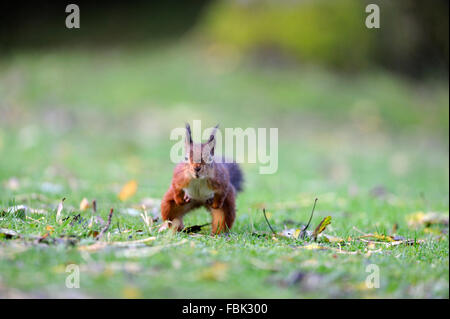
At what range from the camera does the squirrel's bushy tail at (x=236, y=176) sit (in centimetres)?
481

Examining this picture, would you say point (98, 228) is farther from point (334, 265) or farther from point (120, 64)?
point (120, 64)

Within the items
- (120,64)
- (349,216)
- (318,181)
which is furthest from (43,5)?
(349,216)

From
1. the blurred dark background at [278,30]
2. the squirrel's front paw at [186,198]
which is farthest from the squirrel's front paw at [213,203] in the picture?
the blurred dark background at [278,30]

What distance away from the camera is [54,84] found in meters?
13.2

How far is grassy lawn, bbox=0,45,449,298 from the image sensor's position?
112 inches

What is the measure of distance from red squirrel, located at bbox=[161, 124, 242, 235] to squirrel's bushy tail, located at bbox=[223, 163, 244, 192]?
0.52 metres

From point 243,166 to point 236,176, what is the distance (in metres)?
4.45

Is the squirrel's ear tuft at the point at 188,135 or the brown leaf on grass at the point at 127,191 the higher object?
the squirrel's ear tuft at the point at 188,135

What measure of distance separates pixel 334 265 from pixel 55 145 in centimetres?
734

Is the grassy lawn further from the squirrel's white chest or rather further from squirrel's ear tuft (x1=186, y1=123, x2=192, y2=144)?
squirrel's ear tuft (x1=186, y1=123, x2=192, y2=144)

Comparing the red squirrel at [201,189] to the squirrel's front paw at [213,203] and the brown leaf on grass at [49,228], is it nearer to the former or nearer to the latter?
the squirrel's front paw at [213,203]

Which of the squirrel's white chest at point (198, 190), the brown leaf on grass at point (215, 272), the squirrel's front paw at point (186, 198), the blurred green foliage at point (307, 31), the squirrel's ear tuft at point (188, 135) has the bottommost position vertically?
the brown leaf on grass at point (215, 272)

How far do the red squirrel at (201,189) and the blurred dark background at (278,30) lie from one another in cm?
1118

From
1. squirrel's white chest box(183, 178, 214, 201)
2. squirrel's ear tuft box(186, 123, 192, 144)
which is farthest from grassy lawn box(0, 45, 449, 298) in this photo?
squirrel's ear tuft box(186, 123, 192, 144)
